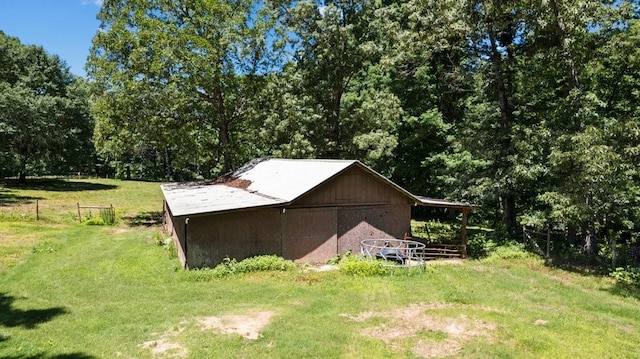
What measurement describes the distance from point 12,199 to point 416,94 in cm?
3332

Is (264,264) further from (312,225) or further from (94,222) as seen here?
(94,222)

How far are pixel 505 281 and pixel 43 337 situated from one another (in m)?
14.3

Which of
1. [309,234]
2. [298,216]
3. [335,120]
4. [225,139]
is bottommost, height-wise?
[309,234]

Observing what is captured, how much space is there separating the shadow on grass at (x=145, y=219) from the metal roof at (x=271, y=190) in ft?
21.7

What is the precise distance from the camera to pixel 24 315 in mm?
11812

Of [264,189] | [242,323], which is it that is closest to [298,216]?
[264,189]

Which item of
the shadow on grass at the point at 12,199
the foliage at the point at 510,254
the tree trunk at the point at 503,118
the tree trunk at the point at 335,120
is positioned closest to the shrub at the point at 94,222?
the shadow on grass at the point at 12,199

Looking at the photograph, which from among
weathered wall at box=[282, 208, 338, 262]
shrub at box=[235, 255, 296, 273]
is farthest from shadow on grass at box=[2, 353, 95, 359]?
weathered wall at box=[282, 208, 338, 262]

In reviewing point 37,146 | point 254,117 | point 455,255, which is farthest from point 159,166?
point 455,255

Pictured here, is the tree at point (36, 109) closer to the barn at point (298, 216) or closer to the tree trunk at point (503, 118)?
the barn at point (298, 216)

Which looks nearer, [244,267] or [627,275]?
[244,267]

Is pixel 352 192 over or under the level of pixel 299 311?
over

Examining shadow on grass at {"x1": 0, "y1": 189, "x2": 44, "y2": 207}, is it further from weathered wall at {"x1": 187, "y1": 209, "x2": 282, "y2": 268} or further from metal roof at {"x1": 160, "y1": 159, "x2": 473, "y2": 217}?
weathered wall at {"x1": 187, "y1": 209, "x2": 282, "y2": 268}

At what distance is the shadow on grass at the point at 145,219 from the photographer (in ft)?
94.5
